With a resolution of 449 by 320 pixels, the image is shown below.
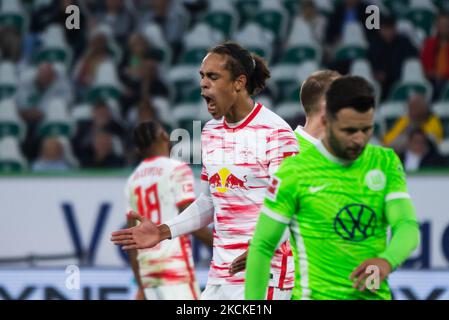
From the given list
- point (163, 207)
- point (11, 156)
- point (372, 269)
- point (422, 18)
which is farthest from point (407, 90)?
point (372, 269)

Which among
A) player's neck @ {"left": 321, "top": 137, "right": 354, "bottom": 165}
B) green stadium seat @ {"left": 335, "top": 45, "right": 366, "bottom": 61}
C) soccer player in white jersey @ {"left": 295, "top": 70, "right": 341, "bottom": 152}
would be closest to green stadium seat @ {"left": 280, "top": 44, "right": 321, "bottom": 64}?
green stadium seat @ {"left": 335, "top": 45, "right": 366, "bottom": 61}

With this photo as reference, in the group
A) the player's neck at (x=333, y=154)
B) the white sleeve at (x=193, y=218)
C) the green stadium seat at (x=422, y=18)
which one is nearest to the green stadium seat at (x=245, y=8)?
the green stadium seat at (x=422, y=18)

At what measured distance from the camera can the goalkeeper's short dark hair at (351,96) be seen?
13.5 feet

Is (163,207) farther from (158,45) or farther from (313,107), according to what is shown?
(158,45)

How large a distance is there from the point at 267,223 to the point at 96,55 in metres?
9.69

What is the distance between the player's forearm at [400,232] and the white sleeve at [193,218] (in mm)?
1610

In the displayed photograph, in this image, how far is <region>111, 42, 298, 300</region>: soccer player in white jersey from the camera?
550 cm

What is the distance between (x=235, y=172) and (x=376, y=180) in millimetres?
1453

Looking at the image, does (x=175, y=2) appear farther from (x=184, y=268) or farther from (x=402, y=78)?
(x=184, y=268)

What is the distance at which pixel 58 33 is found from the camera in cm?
1414
